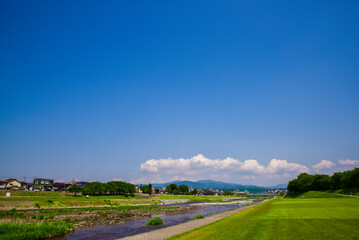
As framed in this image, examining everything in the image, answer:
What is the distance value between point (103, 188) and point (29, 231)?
9279cm

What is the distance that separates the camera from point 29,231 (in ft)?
89.7

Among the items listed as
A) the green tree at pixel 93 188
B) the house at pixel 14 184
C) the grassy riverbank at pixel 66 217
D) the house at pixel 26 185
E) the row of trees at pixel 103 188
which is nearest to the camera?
the grassy riverbank at pixel 66 217

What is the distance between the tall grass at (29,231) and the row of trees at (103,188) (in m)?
86.1

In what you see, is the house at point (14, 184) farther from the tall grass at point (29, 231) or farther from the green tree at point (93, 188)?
the tall grass at point (29, 231)

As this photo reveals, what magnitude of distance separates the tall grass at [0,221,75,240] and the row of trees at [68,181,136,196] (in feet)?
282

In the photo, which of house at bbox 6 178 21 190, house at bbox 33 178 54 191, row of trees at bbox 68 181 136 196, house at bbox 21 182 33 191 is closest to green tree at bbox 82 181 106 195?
row of trees at bbox 68 181 136 196

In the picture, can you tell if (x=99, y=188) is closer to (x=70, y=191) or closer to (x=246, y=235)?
(x=70, y=191)

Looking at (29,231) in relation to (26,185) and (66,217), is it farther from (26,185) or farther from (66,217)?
(26,185)

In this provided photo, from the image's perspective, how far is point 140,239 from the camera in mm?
23844

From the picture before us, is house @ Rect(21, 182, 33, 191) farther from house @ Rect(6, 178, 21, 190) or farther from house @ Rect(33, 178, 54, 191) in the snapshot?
house @ Rect(33, 178, 54, 191)

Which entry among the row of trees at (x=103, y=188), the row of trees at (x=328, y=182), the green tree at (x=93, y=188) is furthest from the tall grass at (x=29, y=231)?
the row of trees at (x=328, y=182)

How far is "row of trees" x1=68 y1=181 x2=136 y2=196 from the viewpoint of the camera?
110 meters

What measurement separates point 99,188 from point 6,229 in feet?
301

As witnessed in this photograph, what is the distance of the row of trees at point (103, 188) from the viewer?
110 metres
